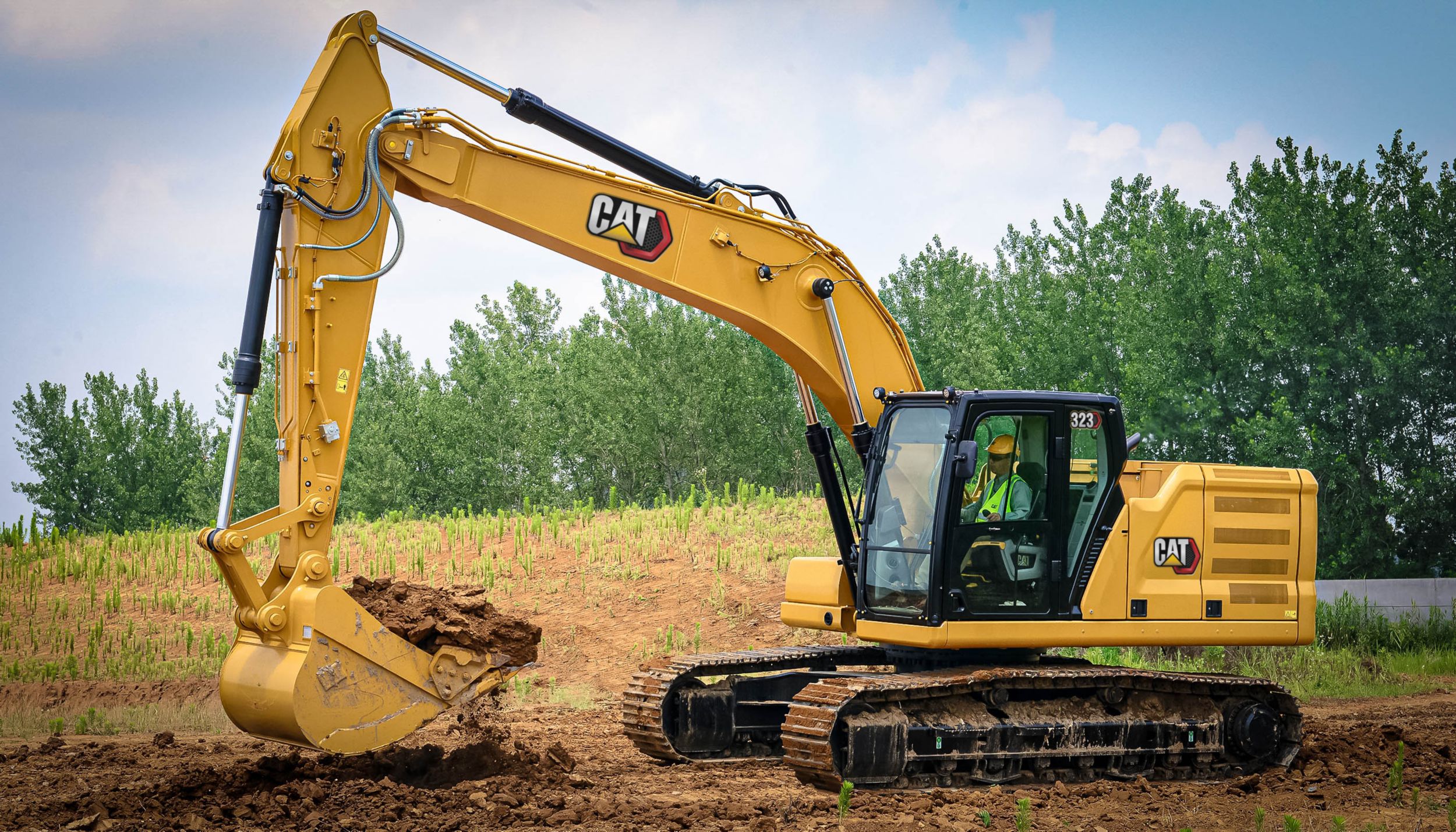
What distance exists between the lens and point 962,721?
320 inches

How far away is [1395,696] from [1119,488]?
7225 mm

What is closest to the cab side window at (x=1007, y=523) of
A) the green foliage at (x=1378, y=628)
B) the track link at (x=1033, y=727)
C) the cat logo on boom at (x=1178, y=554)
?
the track link at (x=1033, y=727)

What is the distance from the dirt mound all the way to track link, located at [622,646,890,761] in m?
1.48

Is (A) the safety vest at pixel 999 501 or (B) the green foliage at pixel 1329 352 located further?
(B) the green foliage at pixel 1329 352

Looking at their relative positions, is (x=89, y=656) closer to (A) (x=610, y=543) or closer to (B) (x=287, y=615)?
(A) (x=610, y=543)

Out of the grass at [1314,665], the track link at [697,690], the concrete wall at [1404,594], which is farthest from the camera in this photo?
the concrete wall at [1404,594]

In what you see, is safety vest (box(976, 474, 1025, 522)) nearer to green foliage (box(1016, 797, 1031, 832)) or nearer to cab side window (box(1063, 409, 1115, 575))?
cab side window (box(1063, 409, 1115, 575))


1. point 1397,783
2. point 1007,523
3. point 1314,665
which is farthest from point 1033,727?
point 1314,665

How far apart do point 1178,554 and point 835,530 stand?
243 cm

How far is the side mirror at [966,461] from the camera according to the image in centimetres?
792

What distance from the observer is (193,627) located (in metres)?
16.9

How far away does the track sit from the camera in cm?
782

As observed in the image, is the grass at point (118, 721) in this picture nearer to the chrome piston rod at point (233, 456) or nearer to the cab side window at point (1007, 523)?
the chrome piston rod at point (233, 456)

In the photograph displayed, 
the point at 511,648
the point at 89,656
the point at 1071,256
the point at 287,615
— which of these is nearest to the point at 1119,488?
the point at 511,648
